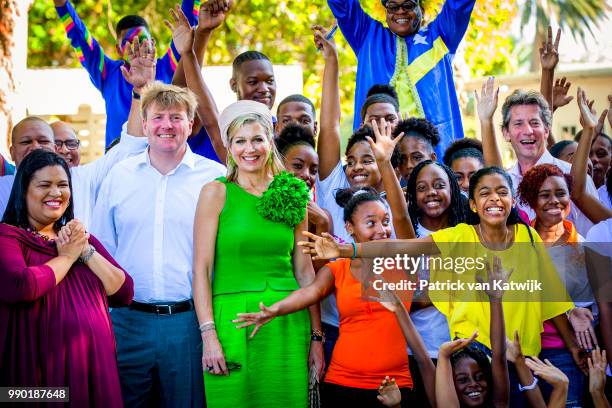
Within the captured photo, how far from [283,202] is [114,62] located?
3181 millimetres

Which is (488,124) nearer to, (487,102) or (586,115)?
(487,102)

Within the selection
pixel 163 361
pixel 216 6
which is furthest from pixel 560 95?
pixel 163 361

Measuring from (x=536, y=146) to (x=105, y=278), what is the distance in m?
3.05

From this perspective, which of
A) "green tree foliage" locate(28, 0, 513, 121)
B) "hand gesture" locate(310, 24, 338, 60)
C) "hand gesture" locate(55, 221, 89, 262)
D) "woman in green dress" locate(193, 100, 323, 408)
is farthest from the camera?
"green tree foliage" locate(28, 0, 513, 121)

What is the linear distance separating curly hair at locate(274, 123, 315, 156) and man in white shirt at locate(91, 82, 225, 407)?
74 cm

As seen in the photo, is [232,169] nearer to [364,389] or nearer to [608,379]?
[364,389]

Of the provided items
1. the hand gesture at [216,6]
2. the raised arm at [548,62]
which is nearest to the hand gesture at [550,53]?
the raised arm at [548,62]

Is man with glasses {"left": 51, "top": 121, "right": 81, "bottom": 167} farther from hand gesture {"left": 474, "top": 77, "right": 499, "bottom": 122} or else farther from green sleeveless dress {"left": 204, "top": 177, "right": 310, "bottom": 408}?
hand gesture {"left": 474, "top": 77, "right": 499, "bottom": 122}

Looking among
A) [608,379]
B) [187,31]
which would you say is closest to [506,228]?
[608,379]

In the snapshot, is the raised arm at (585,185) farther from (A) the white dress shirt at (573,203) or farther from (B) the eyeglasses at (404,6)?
(B) the eyeglasses at (404,6)

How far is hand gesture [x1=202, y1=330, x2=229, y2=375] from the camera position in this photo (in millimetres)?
4566

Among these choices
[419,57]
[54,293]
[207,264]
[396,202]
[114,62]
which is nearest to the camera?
[54,293]

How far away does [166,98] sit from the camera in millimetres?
5152

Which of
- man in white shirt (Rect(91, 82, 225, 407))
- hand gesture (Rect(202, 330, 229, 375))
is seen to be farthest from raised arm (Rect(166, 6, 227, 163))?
hand gesture (Rect(202, 330, 229, 375))
